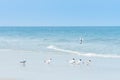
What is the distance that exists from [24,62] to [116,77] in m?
7.14

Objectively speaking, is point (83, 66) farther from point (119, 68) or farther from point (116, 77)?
point (116, 77)

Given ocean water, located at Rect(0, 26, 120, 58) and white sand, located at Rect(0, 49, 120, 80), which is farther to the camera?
ocean water, located at Rect(0, 26, 120, 58)

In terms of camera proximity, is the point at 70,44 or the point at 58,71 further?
the point at 70,44

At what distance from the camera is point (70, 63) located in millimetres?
25672

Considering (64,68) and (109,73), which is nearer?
(109,73)

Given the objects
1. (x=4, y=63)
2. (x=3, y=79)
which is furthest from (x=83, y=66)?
(x=3, y=79)

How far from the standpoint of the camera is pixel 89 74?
69.5 ft

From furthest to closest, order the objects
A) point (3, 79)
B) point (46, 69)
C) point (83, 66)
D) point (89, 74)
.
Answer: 1. point (83, 66)
2. point (46, 69)
3. point (89, 74)
4. point (3, 79)

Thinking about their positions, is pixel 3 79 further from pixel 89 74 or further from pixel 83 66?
pixel 83 66

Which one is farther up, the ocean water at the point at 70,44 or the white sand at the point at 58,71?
the white sand at the point at 58,71

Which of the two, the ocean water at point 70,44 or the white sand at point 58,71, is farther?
the ocean water at point 70,44

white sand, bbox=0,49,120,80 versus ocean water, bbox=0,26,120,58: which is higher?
white sand, bbox=0,49,120,80

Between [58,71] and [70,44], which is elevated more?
[58,71]

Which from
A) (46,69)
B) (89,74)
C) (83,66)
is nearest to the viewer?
(89,74)
